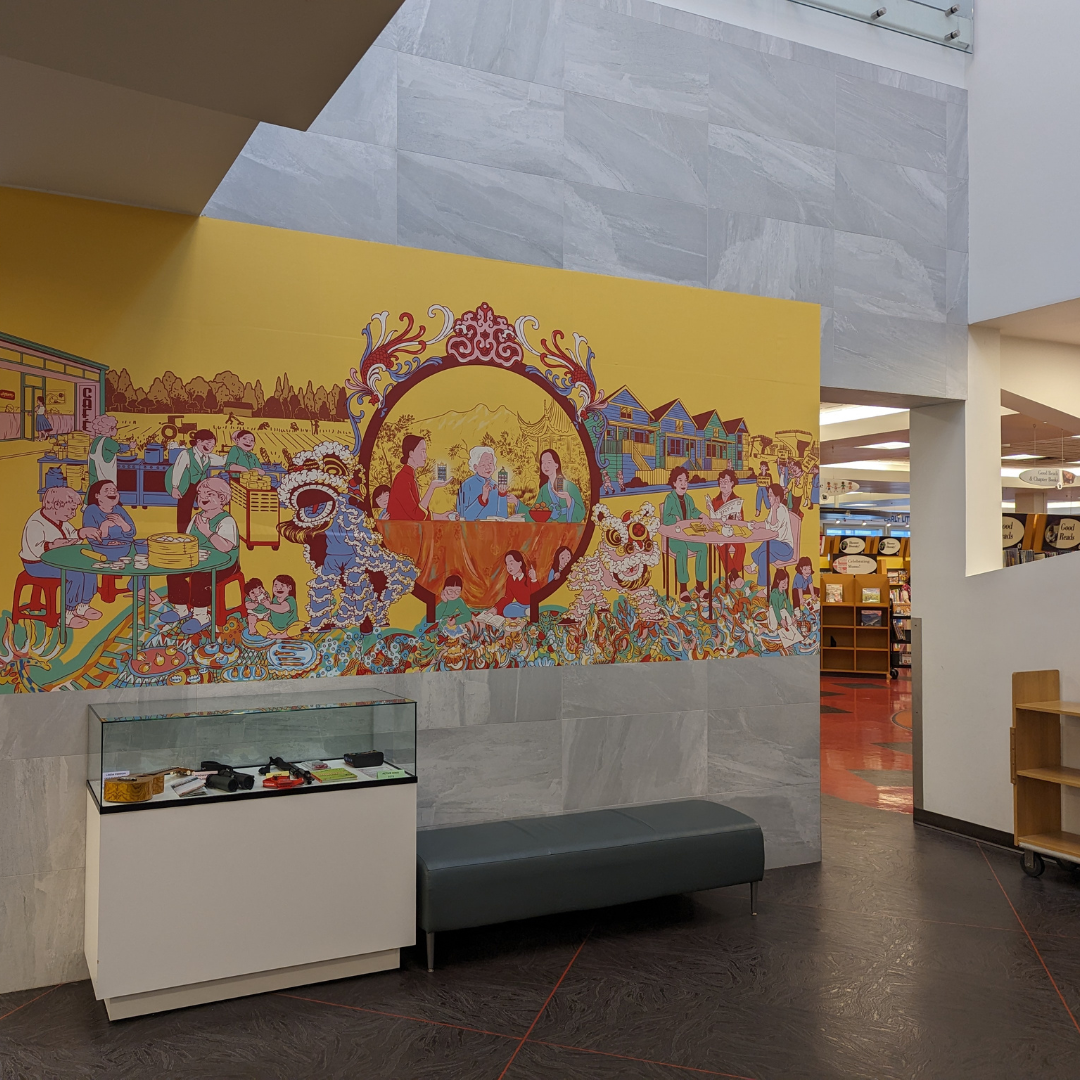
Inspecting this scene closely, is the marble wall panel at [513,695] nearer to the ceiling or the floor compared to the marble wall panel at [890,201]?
nearer to the floor

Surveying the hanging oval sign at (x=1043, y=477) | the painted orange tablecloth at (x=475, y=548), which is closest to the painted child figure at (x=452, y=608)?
the painted orange tablecloth at (x=475, y=548)

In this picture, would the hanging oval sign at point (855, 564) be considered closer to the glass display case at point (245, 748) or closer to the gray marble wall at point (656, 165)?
the gray marble wall at point (656, 165)

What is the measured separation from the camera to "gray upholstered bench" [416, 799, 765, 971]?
14.7 feet

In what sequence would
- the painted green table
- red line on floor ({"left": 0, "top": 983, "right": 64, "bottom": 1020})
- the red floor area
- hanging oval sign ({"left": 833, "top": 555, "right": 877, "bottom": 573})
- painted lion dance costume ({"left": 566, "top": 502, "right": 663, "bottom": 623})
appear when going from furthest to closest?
hanging oval sign ({"left": 833, "top": 555, "right": 877, "bottom": 573}) → the red floor area → painted lion dance costume ({"left": 566, "top": 502, "right": 663, "bottom": 623}) → the painted green table → red line on floor ({"left": 0, "top": 983, "right": 64, "bottom": 1020})

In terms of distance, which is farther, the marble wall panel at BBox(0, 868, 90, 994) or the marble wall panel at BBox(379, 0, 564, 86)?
the marble wall panel at BBox(379, 0, 564, 86)

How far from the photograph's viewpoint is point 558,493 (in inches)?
216

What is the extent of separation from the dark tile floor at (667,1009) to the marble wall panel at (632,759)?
0.62 metres

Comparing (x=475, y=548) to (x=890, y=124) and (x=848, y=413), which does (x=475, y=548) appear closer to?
(x=890, y=124)

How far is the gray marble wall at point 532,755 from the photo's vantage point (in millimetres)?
4289

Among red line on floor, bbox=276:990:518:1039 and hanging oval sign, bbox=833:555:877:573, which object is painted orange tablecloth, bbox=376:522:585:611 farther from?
hanging oval sign, bbox=833:555:877:573

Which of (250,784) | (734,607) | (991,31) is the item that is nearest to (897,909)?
(734,607)

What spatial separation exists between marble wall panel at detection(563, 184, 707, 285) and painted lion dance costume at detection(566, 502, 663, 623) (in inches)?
55.4

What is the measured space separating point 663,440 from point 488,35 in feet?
8.00

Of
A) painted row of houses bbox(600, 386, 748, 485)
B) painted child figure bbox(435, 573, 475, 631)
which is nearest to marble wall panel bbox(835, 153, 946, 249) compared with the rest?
painted row of houses bbox(600, 386, 748, 485)
